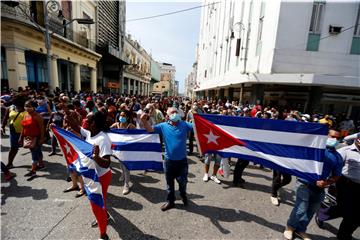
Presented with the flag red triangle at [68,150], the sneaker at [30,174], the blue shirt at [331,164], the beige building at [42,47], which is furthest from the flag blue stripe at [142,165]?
the beige building at [42,47]

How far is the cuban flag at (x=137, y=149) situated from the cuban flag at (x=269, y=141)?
3.94 feet

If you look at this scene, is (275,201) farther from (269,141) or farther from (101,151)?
(101,151)

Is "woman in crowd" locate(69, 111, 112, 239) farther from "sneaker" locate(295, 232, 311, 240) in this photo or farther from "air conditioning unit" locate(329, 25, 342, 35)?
"air conditioning unit" locate(329, 25, 342, 35)

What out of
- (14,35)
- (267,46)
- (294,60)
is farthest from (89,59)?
(294,60)

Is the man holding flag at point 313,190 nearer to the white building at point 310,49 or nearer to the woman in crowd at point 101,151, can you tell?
the woman in crowd at point 101,151

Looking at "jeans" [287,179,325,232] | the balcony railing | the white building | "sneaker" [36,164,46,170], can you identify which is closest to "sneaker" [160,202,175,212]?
"jeans" [287,179,325,232]

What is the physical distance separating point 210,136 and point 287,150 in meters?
1.34

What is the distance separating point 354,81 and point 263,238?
1462cm

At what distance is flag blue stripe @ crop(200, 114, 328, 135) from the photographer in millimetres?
2961

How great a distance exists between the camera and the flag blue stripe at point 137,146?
14.3 ft

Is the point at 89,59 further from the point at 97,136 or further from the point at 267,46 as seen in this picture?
the point at 97,136

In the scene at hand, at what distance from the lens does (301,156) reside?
3.10 metres

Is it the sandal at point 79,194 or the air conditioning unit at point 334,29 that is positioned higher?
the air conditioning unit at point 334,29

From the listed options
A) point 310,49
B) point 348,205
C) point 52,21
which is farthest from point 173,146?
point 52,21
